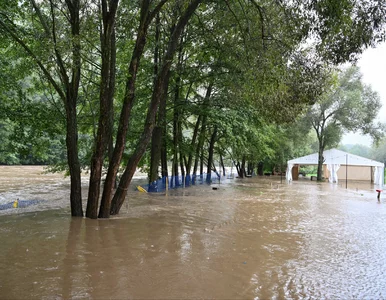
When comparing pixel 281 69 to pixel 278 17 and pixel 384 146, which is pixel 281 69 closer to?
pixel 278 17

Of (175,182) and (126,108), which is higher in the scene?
(126,108)

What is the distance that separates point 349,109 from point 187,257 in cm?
3505

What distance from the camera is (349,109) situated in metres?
36.0

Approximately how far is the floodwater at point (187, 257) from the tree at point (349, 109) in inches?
1120

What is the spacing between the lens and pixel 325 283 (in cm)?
492

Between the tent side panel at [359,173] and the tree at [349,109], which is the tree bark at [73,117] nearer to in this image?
the tree at [349,109]

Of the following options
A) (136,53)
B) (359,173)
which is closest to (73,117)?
(136,53)

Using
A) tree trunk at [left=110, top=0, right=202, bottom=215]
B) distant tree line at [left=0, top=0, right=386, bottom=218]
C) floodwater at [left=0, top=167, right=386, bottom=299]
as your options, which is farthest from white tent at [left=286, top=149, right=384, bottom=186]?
tree trunk at [left=110, top=0, right=202, bottom=215]

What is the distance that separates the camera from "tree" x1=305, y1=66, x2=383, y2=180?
117 feet

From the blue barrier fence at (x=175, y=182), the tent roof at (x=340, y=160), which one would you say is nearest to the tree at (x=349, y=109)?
the tent roof at (x=340, y=160)

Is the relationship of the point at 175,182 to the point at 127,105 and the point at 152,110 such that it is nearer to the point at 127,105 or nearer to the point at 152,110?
the point at 152,110

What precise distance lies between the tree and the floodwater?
28.4 meters

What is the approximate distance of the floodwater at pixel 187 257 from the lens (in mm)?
4426

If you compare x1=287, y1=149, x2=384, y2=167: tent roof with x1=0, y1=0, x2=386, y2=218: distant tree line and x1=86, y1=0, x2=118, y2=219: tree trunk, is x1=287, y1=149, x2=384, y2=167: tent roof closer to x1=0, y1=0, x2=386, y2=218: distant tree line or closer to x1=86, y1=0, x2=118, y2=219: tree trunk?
x1=0, y1=0, x2=386, y2=218: distant tree line
